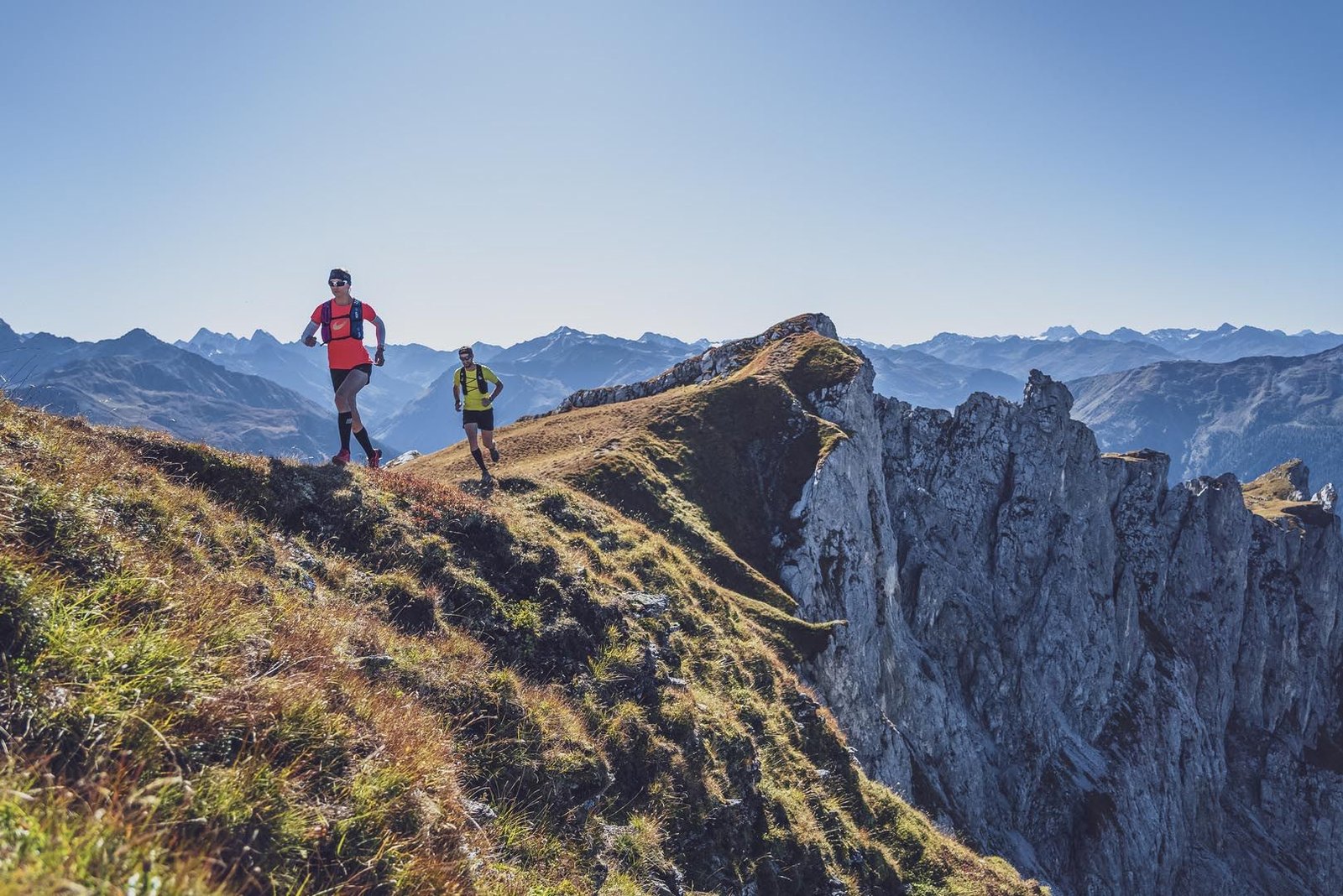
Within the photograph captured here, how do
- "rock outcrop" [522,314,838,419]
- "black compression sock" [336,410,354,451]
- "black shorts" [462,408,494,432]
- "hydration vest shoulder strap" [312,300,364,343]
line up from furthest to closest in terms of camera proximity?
"rock outcrop" [522,314,838,419]
"black shorts" [462,408,494,432]
"black compression sock" [336,410,354,451]
"hydration vest shoulder strap" [312,300,364,343]

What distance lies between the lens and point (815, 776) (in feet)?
52.5

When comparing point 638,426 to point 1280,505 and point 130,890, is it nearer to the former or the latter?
point 130,890

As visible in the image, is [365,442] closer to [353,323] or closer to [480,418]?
[353,323]

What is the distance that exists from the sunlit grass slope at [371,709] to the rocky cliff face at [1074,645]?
15049 millimetres

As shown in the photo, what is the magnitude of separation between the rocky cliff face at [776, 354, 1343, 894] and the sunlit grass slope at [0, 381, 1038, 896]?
49.4ft

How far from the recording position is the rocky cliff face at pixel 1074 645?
42781 mm

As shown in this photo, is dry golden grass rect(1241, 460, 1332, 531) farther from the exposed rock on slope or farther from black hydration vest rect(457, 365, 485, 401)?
black hydration vest rect(457, 365, 485, 401)

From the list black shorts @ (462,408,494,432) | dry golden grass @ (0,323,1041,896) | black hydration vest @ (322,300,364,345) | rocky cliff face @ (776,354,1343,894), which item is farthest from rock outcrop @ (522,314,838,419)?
black hydration vest @ (322,300,364,345)

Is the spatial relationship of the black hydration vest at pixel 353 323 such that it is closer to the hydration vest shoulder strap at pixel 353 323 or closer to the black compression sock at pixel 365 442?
the hydration vest shoulder strap at pixel 353 323

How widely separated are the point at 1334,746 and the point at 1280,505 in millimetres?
42438

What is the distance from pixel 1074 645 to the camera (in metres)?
71.5

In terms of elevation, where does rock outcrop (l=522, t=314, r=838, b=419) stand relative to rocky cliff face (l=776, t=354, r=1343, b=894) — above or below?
above

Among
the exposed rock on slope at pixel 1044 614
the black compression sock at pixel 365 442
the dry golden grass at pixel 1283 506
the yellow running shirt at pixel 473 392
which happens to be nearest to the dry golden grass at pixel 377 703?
the black compression sock at pixel 365 442

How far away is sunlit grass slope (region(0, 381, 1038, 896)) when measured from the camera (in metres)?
4.31
